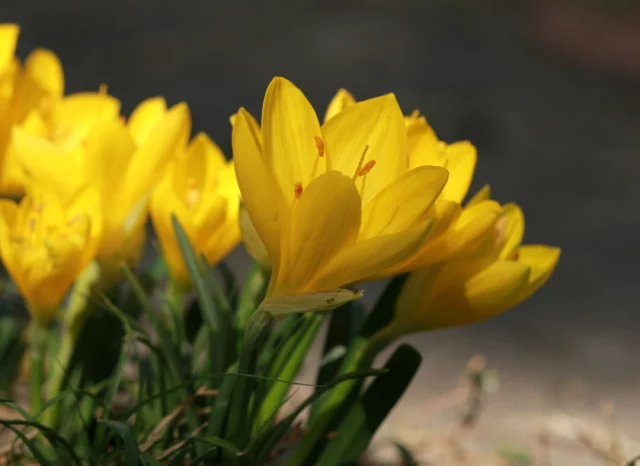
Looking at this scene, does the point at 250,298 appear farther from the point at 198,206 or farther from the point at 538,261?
the point at 538,261

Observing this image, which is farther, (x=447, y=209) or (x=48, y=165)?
(x=48, y=165)

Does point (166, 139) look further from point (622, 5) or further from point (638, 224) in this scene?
point (622, 5)

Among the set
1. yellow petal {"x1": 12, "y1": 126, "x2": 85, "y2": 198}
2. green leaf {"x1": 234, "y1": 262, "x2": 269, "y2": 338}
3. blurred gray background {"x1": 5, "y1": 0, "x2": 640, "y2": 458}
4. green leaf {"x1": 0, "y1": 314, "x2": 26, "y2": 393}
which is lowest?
blurred gray background {"x1": 5, "y1": 0, "x2": 640, "y2": 458}

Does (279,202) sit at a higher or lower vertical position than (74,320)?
higher

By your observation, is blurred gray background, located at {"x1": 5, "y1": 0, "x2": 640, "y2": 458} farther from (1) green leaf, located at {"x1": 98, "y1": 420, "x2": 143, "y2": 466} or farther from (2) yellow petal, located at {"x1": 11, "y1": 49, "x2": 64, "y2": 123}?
(1) green leaf, located at {"x1": 98, "y1": 420, "x2": 143, "y2": 466}

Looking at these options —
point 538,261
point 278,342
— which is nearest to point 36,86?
point 278,342

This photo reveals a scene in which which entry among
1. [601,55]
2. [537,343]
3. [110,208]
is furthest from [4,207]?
[601,55]

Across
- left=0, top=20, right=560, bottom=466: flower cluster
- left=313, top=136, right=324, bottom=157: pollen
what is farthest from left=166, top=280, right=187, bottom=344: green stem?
left=313, top=136, right=324, bottom=157: pollen
